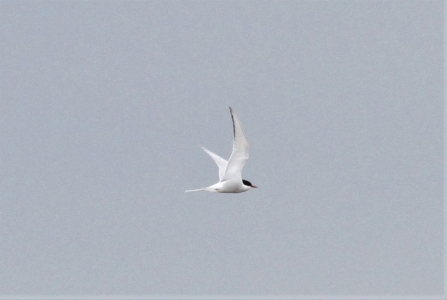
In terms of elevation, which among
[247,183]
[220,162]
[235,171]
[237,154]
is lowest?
[247,183]

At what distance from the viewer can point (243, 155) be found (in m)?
22.6

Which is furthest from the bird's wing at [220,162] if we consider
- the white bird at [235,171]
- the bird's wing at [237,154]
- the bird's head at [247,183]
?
the bird's wing at [237,154]

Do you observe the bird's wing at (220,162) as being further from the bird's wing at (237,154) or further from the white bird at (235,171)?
the bird's wing at (237,154)

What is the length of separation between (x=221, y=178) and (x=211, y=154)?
185cm

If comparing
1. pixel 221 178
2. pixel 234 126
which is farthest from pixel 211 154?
pixel 234 126

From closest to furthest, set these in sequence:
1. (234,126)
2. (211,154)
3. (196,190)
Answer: (234,126) → (196,190) → (211,154)

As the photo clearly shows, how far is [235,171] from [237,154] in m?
0.80

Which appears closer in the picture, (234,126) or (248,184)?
(234,126)

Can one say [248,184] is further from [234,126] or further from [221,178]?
[234,126]

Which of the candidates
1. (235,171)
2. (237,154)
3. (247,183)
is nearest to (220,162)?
(247,183)

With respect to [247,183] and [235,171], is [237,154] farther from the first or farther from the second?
[247,183]

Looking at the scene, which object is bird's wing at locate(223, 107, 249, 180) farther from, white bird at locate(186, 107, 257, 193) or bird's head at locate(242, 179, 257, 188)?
bird's head at locate(242, 179, 257, 188)

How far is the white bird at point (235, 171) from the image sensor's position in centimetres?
2209

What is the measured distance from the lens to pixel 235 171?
23.2 m
